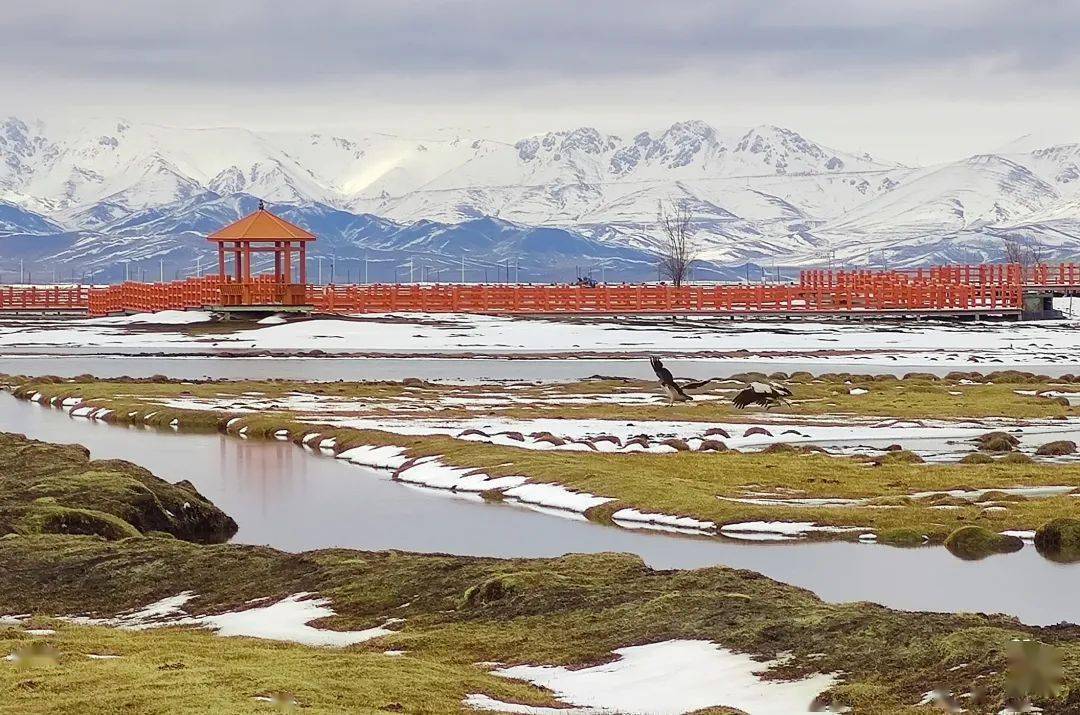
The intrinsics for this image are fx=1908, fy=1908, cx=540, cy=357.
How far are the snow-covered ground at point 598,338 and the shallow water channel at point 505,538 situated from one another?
4749 cm

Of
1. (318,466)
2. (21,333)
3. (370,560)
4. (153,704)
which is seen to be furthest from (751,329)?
(153,704)

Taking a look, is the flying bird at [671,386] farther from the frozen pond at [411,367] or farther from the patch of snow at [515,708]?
the patch of snow at [515,708]

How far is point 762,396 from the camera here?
53.7 metres

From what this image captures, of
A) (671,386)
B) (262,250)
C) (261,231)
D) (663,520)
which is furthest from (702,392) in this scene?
(262,250)

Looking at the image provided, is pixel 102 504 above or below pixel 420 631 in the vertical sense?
above

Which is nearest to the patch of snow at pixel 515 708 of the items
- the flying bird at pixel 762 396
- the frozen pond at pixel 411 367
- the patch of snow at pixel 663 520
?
the patch of snow at pixel 663 520

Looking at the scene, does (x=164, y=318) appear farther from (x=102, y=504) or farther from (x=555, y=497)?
(x=102, y=504)

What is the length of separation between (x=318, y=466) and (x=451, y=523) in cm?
913

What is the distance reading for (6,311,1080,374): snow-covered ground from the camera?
291 ft

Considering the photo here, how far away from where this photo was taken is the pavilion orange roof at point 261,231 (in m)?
95.8

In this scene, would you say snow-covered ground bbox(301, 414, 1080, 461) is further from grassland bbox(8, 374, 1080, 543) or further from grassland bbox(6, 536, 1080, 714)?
grassland bbox(6, 536, 1080, 714)

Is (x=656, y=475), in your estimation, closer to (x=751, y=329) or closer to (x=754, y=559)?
(x=754, y=559)

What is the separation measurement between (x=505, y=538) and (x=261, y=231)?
2765 inches

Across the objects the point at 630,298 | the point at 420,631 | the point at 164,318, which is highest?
the point at 630,298
